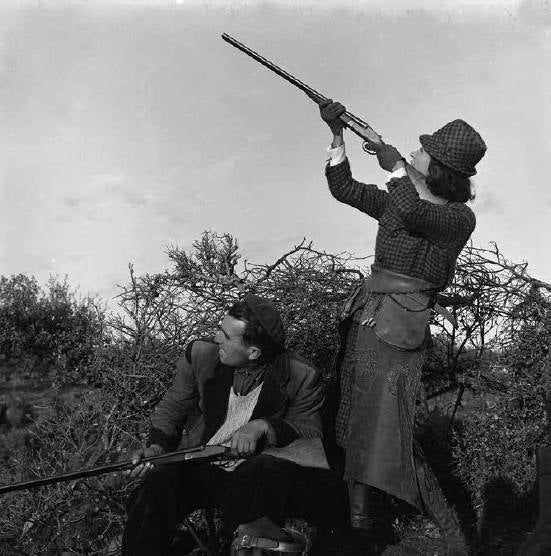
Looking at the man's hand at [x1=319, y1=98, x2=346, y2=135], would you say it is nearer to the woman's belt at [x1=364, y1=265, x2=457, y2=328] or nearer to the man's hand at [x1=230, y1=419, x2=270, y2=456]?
the woman's belt at [x1=364, y1=265, x2=457, y2=328]

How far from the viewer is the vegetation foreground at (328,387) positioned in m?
4.72

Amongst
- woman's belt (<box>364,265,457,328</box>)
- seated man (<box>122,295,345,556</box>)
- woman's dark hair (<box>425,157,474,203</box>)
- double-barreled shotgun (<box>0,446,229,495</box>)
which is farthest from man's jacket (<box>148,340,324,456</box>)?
woman's dark hair (<box>425,157,474,203</box>)

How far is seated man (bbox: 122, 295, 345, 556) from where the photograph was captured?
3.38m

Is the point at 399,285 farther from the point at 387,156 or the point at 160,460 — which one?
the point at 160,460

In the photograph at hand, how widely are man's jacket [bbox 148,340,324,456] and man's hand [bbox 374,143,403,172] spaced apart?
1.17 m

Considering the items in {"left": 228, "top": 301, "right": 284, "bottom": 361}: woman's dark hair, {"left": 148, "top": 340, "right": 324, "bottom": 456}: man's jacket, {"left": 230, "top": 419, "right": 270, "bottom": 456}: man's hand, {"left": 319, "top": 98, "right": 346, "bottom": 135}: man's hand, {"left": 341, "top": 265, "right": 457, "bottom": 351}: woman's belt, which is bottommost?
{"left": 230, "top": 419, "right": 270, "bottom": 456}: man's hand

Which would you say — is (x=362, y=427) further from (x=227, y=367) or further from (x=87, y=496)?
(x=87, y=496)

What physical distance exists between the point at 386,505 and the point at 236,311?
88.6 inches

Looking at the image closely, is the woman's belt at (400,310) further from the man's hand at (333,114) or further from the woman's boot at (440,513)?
the man's hand at (333,114)

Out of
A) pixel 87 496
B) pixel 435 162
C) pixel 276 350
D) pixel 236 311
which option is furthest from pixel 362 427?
pixel 87 496

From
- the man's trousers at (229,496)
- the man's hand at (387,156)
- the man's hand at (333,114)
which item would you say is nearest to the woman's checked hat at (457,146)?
the man's hand at (387,156)

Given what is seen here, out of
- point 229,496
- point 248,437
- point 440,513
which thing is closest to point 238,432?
point 248,437

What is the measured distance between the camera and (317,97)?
15.1ft

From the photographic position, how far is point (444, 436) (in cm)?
584
